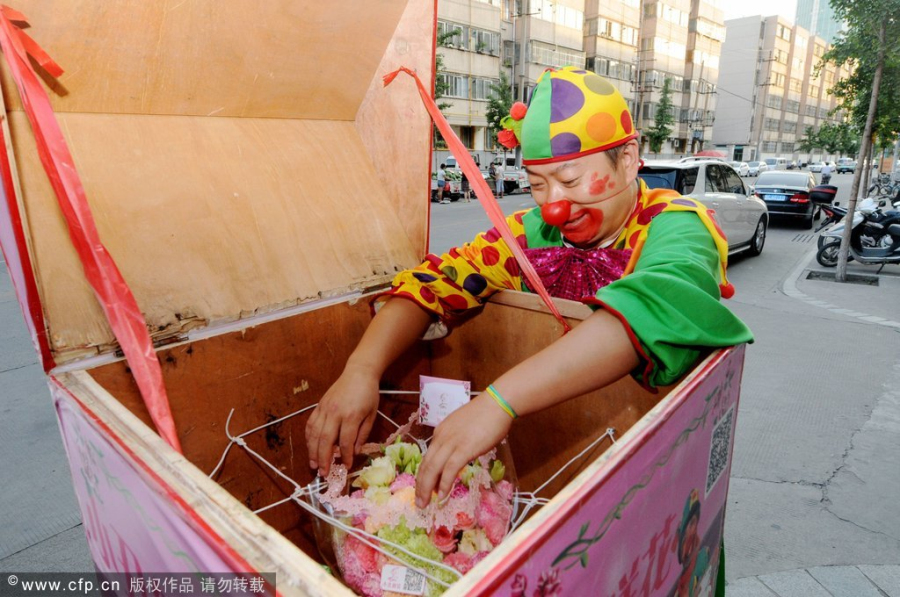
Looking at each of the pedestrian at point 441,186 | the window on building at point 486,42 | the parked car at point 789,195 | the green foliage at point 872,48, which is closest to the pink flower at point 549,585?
the green foliage at point 872,48

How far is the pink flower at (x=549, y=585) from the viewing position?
55cm

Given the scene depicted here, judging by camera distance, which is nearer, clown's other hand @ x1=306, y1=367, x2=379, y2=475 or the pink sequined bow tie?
clown's other hand @ x1=306, y1=367, x2=379, y2=475

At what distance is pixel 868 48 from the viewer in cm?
612

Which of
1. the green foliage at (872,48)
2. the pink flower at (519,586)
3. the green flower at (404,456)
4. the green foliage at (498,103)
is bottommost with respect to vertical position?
the green flower at (404,456)

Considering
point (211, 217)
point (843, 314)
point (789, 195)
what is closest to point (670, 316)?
point (211, 217)

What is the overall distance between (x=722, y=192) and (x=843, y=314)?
2.70 metres

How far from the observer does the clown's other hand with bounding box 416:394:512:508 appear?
2.68 feet

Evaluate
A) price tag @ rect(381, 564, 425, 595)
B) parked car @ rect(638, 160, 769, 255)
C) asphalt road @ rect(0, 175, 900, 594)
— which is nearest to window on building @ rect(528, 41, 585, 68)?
parked car @ rect(638, 160, 769, 255)

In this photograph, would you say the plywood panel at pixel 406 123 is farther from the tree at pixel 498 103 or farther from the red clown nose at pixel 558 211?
the tree at pixel 498 103

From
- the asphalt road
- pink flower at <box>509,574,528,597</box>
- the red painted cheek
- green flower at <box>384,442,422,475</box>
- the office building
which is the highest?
the office building

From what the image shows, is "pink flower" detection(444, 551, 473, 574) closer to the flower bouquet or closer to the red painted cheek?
the flower bouquet

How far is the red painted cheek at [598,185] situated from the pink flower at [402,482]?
738 millimetres

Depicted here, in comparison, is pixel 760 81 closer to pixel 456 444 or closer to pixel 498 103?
pixel 498 103

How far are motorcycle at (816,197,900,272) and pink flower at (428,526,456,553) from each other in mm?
7718
